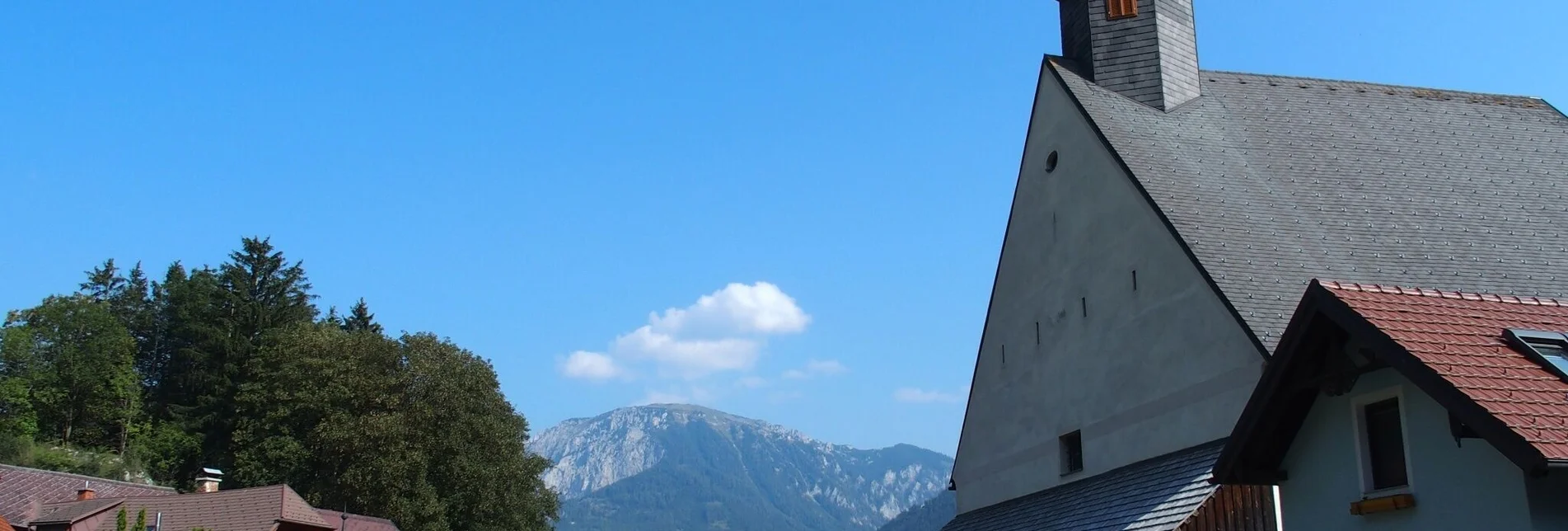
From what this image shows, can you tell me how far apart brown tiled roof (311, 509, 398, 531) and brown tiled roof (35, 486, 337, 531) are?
7.04 feet

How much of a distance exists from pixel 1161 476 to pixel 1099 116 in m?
7.33

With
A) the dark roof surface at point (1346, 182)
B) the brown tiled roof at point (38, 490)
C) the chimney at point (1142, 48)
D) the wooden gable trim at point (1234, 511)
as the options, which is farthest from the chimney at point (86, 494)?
the wooden gable trim at point (1234, 511)

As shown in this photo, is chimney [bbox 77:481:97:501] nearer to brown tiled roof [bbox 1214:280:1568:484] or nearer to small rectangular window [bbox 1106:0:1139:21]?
small rectangular window [bbox 1106:0:1139:21]

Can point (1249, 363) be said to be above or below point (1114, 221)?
below

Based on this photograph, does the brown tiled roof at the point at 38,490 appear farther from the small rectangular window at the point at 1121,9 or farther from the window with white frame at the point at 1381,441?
the window with white frame at the point at 1381,441

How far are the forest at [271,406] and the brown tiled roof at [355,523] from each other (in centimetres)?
451

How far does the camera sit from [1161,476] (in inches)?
722

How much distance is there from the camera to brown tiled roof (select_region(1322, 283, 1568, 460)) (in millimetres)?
9453

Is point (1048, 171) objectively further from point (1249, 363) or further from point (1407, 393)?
point (1407, 393)

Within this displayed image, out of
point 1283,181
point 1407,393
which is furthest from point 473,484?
point 1407,393

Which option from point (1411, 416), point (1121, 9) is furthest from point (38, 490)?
point (1411, 416)

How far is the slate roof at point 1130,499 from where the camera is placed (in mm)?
16891

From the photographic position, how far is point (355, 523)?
43.8 metres

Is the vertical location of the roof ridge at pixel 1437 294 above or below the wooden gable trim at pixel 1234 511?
above
